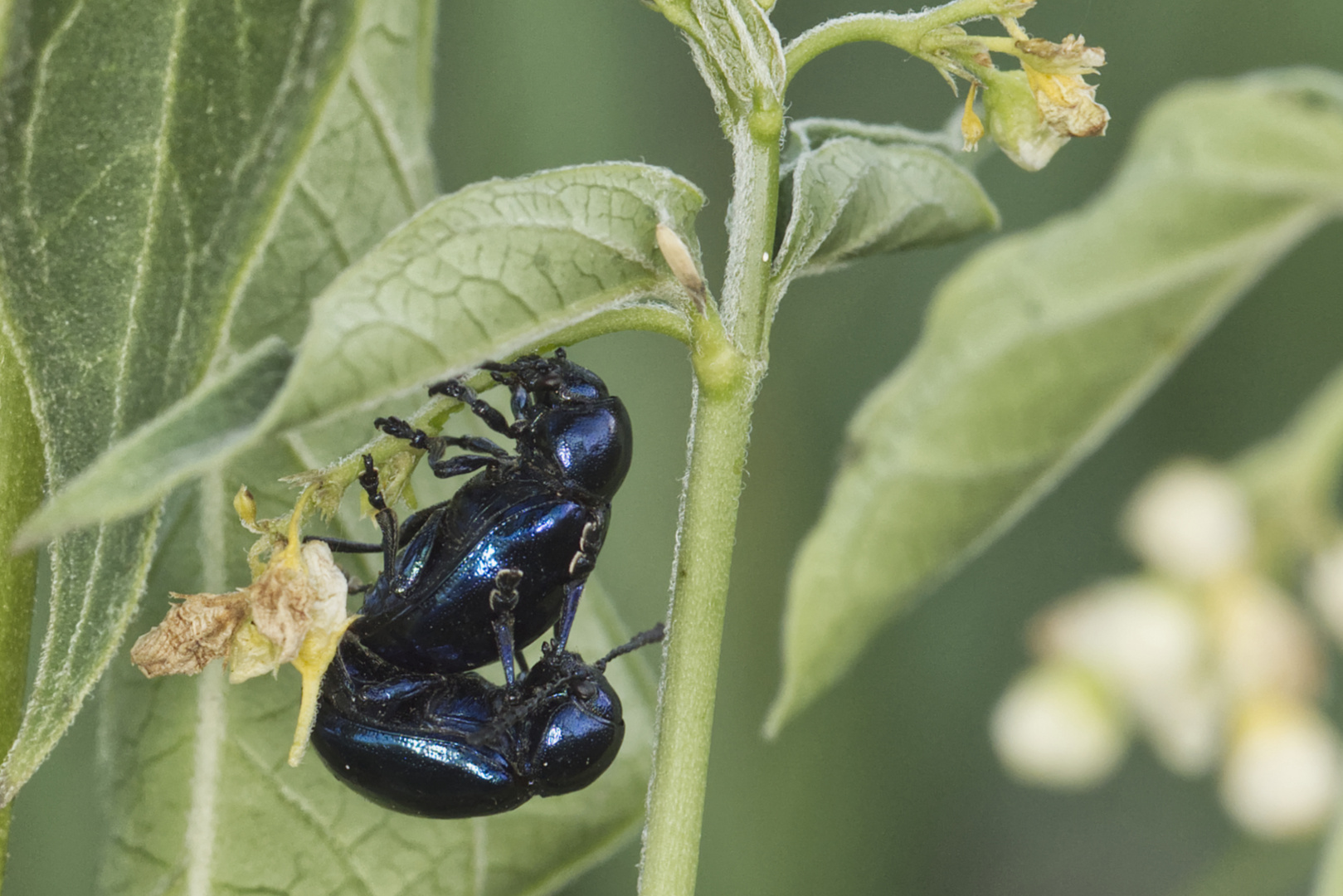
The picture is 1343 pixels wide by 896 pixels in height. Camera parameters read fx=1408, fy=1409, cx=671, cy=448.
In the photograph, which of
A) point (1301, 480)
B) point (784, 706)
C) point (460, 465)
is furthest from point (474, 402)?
point (1301, 480)

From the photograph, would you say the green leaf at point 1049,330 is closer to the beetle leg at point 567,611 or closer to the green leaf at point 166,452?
the green leaf at point 166,452

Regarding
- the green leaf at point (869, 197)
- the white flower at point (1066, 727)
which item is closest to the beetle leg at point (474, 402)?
the green leaf at point (869, 197)

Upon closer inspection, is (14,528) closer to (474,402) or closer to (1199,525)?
(474,402)

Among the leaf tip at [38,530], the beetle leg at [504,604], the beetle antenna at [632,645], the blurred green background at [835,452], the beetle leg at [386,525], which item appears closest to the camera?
the leaf tip at [38,530]

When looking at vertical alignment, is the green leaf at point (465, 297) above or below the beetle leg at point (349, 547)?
above

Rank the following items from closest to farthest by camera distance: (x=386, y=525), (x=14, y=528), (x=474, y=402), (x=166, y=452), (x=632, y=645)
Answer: (x=166, y=452)
(x=14, y=528)
(x=474, y=402)
(x=386, y=525)
(x=632, y=645)

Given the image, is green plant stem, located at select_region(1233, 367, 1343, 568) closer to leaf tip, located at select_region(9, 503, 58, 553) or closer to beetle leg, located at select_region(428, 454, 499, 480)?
leaf tip, located at select_region(9, 503, 58, 553)

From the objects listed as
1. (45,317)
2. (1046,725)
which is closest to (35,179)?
(45,317)
